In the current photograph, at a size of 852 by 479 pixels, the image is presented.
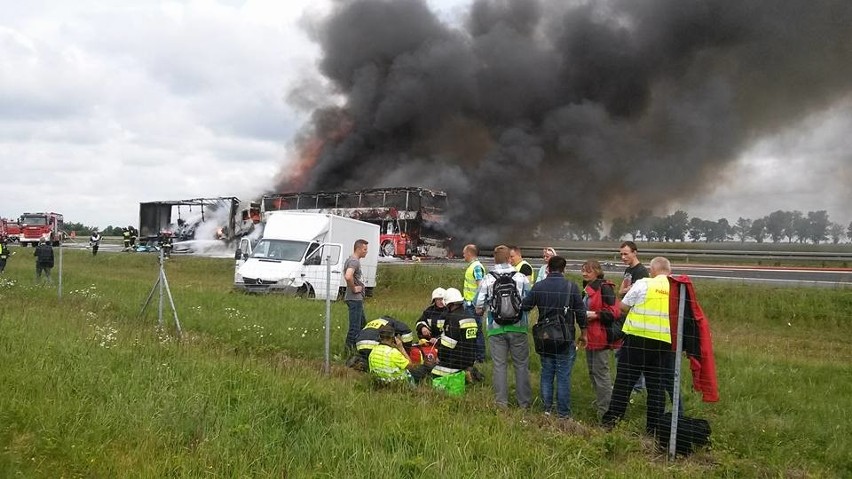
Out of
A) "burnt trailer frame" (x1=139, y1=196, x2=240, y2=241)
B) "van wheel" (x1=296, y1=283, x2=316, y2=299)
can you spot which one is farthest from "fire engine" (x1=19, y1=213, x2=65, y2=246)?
"van wheel" (x1=296, y1=283, x2=316, y2=299)

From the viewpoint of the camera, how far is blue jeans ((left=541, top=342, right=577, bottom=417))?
19.5ft

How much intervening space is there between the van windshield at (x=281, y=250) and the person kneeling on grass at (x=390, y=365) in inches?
381

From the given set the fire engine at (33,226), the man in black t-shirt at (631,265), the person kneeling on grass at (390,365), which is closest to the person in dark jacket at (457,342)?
the person kneeling on grass at (390,365)

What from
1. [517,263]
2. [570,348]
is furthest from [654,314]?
[517,263]

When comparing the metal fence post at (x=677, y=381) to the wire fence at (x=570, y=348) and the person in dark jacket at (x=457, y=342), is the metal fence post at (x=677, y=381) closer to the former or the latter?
the wire fence at (x=570, y=348)

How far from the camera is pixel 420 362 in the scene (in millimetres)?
7035

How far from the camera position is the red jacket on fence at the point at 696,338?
199 inches

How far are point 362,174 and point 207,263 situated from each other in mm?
15478

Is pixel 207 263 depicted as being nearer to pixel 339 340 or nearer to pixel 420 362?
pixel 339 340

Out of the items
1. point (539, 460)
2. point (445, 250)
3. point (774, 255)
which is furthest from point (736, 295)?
point (445, 250)

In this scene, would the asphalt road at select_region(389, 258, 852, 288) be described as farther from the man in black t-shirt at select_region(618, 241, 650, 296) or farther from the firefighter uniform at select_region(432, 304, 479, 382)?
the firefighter uniform at select_region(432, 304, 479, 382)

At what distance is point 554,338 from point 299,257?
1092 centimetres

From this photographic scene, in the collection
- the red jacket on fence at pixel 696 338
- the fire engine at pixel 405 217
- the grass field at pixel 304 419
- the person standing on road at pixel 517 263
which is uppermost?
the fire engine at pixel 405 217

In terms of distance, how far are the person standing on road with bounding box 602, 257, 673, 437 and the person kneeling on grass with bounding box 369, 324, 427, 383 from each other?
6.54 feet
